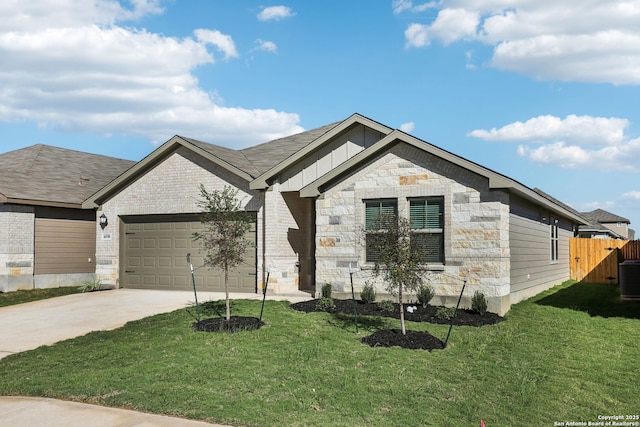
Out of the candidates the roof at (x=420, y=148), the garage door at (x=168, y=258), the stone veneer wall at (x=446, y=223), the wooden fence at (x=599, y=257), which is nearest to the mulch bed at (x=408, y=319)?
the stone veneer wall at (x=446, y=223)

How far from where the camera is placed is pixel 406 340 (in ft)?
35.1

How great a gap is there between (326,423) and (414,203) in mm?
9303

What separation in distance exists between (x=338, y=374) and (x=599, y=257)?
2115 cm

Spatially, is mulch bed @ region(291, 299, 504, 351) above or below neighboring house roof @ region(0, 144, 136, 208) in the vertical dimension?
below

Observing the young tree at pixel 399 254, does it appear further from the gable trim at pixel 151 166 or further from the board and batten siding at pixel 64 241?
the board and batten siding at pixel 64 241

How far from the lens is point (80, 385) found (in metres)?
8.05

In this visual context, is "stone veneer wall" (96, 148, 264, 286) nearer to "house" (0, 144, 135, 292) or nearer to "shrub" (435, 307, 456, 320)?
"house" (0, 144, 135, 292)

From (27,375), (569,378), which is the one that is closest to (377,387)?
(569,378)

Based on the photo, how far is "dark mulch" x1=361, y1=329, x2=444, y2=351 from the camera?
1044 cm

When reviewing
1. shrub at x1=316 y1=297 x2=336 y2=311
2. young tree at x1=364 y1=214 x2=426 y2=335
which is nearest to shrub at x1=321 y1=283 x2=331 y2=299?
shrub at x1=316 y1=297 x2=336 y2=311

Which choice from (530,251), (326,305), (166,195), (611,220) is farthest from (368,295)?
(611,220)

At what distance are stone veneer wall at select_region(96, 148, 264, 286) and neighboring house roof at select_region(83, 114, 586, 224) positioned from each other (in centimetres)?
38

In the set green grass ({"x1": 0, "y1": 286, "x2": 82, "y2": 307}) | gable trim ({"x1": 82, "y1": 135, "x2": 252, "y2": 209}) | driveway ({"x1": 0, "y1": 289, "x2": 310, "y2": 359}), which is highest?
gable trim ({"x1": 82, "y1": 135, "x2": 252, "y2": 209})

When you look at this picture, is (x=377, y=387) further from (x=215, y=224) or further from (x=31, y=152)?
(x=31, y=152)
